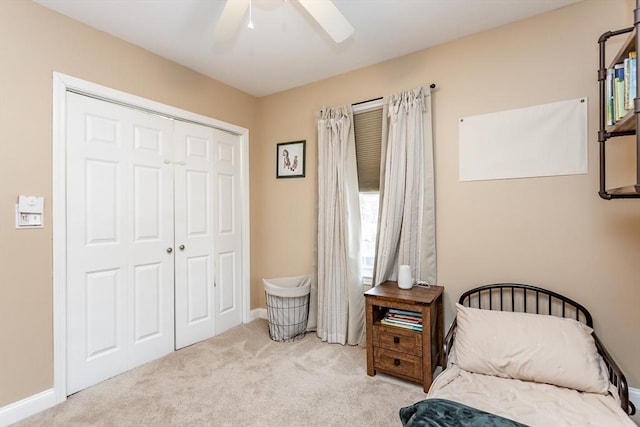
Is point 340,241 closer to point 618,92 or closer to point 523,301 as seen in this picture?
point 523,301

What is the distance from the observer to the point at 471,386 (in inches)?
64.6

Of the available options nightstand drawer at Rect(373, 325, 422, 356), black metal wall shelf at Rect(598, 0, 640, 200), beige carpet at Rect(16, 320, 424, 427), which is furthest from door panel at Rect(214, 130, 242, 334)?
black metal wall shelf at Rect(598, 0, 640, 200)

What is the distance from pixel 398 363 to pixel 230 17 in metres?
2.35

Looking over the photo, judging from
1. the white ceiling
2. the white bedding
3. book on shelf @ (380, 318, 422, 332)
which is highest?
the white ceiling

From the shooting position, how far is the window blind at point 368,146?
285cm

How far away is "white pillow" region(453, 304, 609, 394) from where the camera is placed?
158 centimetres

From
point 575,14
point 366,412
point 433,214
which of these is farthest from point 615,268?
point 366,412

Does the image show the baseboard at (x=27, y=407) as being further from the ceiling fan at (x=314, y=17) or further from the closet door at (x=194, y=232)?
the ceiling fan at (x=314, y=17)

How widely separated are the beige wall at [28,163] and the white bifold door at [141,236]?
5.6 inches

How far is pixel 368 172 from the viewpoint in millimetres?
2939

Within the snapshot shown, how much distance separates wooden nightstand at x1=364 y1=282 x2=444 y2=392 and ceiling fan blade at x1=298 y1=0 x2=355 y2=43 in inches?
66.6

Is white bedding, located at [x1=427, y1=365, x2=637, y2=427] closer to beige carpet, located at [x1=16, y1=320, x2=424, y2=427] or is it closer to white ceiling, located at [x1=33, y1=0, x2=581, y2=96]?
beige carpet, located at [x1=16, y1=320, x2=424, y2=427]

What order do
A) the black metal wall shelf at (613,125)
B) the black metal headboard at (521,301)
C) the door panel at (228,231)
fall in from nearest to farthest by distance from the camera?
the black metal wall shelf at (613,125) < the black metal headboard at (521,301) < the door panel at (228,231)

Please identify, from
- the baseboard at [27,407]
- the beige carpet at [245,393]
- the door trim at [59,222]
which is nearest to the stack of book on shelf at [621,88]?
the beige carpet at [245,393]
